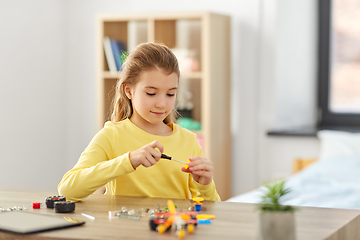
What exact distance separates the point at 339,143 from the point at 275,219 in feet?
7.78

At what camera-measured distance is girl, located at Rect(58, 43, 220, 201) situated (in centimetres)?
118

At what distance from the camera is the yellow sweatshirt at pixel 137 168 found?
113cm

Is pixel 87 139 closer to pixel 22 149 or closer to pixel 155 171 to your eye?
pixel 22 149

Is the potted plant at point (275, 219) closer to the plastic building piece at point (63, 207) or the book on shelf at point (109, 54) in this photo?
the plastic building piece at point (63, 207)

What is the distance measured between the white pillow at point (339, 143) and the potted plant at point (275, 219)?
7.10 ft

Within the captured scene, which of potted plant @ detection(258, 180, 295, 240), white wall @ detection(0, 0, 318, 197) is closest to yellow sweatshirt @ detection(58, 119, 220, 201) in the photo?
potted plant @ detection(258, 180, 295, 240)

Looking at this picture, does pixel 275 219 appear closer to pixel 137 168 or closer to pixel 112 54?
pixel 137 168

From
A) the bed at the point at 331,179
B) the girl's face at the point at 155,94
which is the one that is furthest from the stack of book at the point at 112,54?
the girl's face at the point at 155,94

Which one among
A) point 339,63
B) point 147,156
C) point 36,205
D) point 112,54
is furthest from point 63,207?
point 339,63

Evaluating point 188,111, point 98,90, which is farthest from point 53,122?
point 188,111

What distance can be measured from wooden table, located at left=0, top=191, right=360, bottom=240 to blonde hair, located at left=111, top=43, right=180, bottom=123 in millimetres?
337

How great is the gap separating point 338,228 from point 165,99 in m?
0.56

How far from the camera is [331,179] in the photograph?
2.26 m

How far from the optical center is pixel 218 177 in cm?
324
